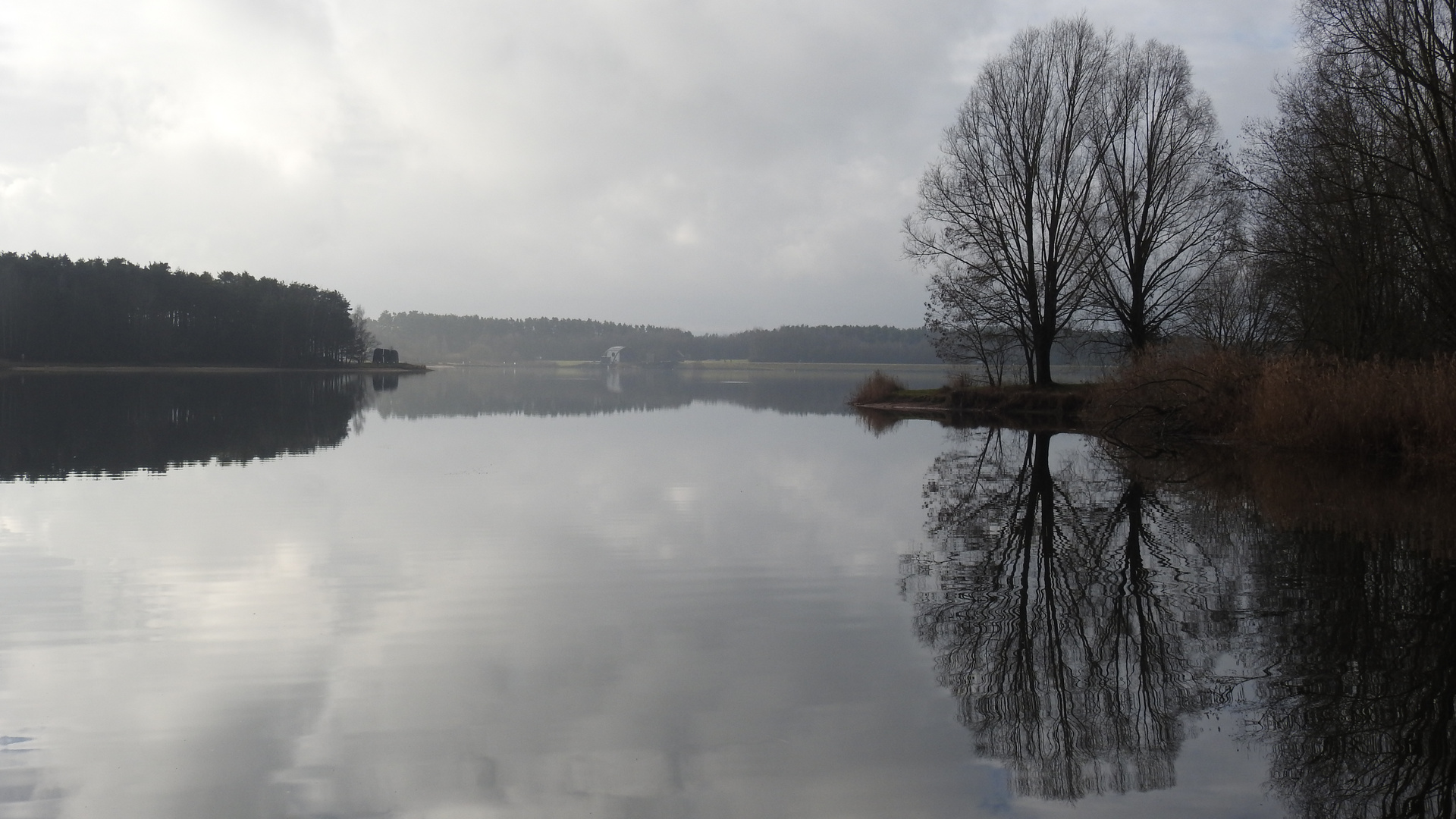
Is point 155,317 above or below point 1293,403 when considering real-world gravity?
above

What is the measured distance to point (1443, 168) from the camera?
21297 millimetres

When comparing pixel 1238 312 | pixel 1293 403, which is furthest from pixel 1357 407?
pixel 1238 312

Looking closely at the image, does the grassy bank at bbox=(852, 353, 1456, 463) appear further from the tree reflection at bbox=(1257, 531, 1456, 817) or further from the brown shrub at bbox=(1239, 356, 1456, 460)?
the tree reflection at bbox=(1257, 531, 1456, 817)

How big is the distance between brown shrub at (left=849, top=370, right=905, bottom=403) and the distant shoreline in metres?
65.3

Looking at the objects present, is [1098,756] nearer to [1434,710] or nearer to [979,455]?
[1434,710]

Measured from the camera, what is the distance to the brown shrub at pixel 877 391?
4706 centimetres

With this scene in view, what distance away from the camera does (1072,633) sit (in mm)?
7117

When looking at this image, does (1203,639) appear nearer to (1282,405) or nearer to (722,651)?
(722,651)

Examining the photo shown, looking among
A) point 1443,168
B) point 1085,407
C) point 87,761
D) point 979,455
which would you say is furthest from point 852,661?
point 1085,407

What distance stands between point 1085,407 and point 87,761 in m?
30.5

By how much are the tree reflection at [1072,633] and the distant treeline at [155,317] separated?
98.8 m

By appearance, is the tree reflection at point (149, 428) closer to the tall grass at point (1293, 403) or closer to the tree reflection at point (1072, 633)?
the tree reflection at point (1072, 633)

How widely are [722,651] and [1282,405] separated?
687 inches

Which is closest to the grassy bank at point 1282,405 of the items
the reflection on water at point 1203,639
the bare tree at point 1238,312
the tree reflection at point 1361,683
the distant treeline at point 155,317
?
the reflection on water at point 1203,639
